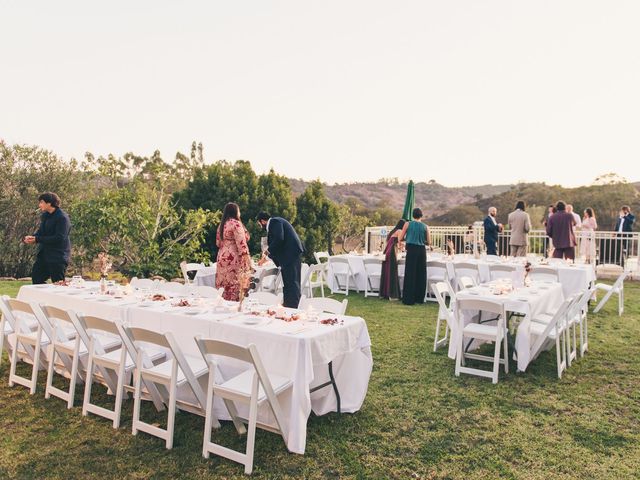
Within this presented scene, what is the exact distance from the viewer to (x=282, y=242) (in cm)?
651

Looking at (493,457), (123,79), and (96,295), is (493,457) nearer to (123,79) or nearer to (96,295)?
(96,295)

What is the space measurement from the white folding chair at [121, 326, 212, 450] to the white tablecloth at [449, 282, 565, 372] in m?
2.78

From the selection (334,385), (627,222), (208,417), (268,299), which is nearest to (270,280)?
(268,299)

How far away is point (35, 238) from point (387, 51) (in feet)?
38.0

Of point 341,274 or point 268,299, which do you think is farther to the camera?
point 341,274

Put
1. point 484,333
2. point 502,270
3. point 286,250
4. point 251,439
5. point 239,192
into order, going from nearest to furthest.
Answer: point 251,439, point 484,333, point 286,250, point 502,270, point 239,192

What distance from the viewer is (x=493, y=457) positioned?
3326 millimetres

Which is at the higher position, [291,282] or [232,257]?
[232,257]

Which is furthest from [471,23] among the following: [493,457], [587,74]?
[493,457]

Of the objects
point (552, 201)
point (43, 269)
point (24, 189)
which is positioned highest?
point (552, 201)

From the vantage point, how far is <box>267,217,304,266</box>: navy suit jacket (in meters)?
6.43

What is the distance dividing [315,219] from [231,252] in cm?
1145

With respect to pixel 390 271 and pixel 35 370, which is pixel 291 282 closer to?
Result: pixel 35 370

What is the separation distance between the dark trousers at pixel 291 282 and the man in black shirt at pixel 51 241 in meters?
2.76
